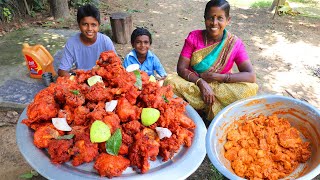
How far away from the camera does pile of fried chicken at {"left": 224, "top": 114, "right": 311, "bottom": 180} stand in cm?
212

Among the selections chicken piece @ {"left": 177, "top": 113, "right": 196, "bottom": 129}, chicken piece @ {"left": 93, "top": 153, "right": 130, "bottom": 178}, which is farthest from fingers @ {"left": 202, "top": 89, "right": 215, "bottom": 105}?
chicken piece @ {"left": 93, "top": 153, "right": 130, "bottom": 178}

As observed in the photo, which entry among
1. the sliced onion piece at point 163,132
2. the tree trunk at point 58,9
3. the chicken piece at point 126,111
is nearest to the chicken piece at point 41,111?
the chicken piece at point 126,111

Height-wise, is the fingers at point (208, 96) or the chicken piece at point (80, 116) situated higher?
the chicken piece at point (80, 116)

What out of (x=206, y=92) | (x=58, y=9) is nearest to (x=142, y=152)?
(x=206, y=92)

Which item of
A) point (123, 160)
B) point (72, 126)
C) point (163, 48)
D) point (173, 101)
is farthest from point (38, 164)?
point (163, 48)

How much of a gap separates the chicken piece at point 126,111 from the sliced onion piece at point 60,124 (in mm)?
352

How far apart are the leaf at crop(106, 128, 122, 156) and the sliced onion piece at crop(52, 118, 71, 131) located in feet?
1.06

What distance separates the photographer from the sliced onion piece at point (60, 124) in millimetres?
1792

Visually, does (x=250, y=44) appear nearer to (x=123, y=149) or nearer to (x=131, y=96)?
(x=131, y=96)

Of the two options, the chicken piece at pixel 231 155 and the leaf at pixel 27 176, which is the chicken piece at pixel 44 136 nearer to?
the chicken piece at pixel 231 155

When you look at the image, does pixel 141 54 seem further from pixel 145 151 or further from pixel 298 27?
pixel 298 27

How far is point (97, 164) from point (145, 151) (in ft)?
0.99

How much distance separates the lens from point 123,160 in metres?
1.67

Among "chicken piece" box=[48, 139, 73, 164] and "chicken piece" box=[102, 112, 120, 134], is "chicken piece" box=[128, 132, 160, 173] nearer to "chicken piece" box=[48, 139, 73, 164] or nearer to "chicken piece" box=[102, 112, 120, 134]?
"chicken piece" box=[102, 112, 120, 134]
